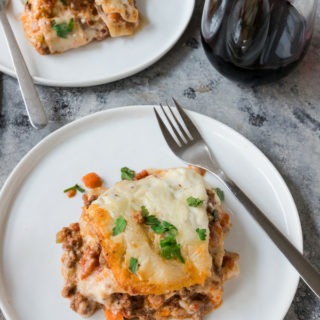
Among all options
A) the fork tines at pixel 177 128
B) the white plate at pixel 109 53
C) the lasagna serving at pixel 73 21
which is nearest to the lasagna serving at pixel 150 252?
the fork tines at pixel 177 128

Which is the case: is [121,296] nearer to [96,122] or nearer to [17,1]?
[96,122]

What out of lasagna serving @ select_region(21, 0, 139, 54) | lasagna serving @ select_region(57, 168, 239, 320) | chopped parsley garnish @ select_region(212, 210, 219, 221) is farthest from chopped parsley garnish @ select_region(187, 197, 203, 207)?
lasagna serving @ select_region(21, 0, 139, 54)

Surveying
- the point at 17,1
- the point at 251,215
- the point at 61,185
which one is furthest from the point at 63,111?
the point at 251,215

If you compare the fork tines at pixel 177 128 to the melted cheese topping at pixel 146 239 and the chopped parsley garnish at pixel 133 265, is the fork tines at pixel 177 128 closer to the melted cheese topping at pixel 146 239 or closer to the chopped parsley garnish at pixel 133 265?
the melted cheese topping at pixel 146 239

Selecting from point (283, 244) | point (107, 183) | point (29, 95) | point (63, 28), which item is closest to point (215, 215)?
point (283, 244)

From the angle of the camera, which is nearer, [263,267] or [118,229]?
[118,229]

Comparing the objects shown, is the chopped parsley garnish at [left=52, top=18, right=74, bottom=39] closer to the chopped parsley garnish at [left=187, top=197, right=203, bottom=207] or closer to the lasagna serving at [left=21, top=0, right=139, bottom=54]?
the lasagna serving at [left=21, top=0, right=139, bottom=54]
